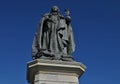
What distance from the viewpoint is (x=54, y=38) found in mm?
14070

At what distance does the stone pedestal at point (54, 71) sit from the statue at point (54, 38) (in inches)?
18.3

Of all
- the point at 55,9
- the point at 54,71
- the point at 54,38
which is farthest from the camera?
the point at 55,9

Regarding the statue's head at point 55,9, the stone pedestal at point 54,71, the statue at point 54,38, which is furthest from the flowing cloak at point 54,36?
the stone pedestal at point 54,71

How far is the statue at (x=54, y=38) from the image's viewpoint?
13.5 metres

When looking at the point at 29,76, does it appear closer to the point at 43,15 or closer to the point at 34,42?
the point at 34,42

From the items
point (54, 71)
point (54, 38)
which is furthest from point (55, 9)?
point (54, 71)

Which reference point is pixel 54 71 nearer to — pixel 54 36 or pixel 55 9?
pixel 54 36

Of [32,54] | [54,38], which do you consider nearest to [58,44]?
[54,38]

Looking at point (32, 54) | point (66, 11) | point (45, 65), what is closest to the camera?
point (45, 65)

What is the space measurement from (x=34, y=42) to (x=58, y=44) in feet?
3.42

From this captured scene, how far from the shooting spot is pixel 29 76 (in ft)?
44.4

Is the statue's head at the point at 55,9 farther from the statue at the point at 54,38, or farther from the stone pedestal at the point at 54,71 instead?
the stone pedestal at the point at 54,71

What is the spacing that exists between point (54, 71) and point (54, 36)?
1836 mm

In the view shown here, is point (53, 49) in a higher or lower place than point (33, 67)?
higher
